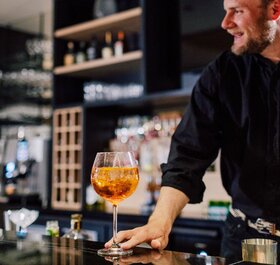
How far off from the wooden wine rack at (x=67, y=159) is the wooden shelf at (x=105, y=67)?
0.32 metres

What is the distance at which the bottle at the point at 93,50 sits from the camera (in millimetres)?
4004

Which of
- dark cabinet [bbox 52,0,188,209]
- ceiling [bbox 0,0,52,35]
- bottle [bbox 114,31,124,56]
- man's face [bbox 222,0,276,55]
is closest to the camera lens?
man's face [bbox 222,0,276,55]

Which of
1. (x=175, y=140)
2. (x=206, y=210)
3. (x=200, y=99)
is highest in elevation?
(x=200, y=99)

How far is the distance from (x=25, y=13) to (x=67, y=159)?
246cm

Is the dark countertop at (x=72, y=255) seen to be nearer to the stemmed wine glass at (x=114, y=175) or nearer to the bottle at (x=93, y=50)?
the stemmed wine glass at (x=114, y=175)

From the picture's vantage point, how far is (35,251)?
103 centimetres

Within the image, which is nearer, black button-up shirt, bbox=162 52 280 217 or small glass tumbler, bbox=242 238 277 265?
small glass tumbler, bbox=242 238 277 265

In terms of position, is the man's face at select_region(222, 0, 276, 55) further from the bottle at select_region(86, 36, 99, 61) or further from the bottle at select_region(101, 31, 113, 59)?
the bottle at select_region(86, 36, 99, 61)

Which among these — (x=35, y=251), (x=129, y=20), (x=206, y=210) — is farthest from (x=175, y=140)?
(x=129, y=20)

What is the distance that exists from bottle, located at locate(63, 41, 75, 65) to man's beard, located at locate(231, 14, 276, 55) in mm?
2755

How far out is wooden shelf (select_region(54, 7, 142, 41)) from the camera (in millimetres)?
3668

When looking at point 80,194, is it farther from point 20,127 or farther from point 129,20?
point 20,127

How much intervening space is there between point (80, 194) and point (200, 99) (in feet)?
7.65

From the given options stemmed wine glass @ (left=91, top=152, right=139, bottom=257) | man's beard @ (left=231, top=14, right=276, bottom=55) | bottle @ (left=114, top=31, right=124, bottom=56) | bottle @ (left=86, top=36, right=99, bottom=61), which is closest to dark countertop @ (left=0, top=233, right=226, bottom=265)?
stemmed wine glass @ (left=91, top=152, right=139, bottom=257)
